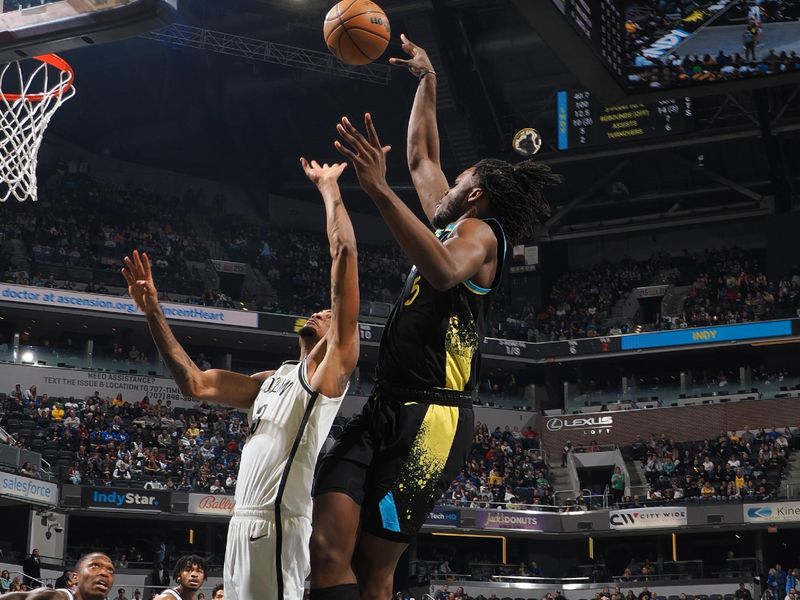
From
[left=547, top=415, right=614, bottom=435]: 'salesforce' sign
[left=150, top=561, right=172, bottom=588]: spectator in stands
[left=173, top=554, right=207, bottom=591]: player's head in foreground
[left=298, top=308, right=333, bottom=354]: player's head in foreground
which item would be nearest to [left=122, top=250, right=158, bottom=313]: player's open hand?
[left=298, top=308, right=333, bottom=354]: player's head in foreground

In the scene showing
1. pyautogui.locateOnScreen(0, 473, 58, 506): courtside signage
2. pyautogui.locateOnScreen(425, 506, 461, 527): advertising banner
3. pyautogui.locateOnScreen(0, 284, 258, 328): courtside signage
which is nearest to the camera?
pyautogui.locateOnScreen(0, 473, 58, 506): courtside signage

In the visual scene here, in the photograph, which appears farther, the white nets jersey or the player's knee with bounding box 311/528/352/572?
the white nets jersey

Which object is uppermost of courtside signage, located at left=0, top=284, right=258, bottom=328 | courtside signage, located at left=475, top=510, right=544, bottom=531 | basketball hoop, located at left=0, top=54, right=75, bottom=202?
courtside signage, located at left=0, top=284, right=258, bottom=328

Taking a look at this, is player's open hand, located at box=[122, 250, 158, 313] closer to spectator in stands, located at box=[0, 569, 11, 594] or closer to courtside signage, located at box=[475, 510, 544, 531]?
spectator in stands, located at box=[0, 569, 11, 594]

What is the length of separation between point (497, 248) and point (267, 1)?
2895 centimetres

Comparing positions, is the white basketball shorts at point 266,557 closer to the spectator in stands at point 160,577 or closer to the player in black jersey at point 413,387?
the player in black jersey at point 413,387

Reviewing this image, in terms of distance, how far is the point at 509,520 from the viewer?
103 ft

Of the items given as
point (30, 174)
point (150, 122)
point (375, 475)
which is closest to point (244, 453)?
point (375, 475)

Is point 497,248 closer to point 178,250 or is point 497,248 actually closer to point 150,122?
point 178,250

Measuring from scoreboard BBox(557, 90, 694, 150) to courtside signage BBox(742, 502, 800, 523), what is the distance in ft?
36.5

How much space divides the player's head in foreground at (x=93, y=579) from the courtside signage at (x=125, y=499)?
21434 mm

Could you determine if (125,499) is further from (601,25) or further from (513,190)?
(513,190)

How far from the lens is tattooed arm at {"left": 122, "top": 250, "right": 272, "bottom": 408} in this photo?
5031 millimetres

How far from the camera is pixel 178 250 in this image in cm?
3566
